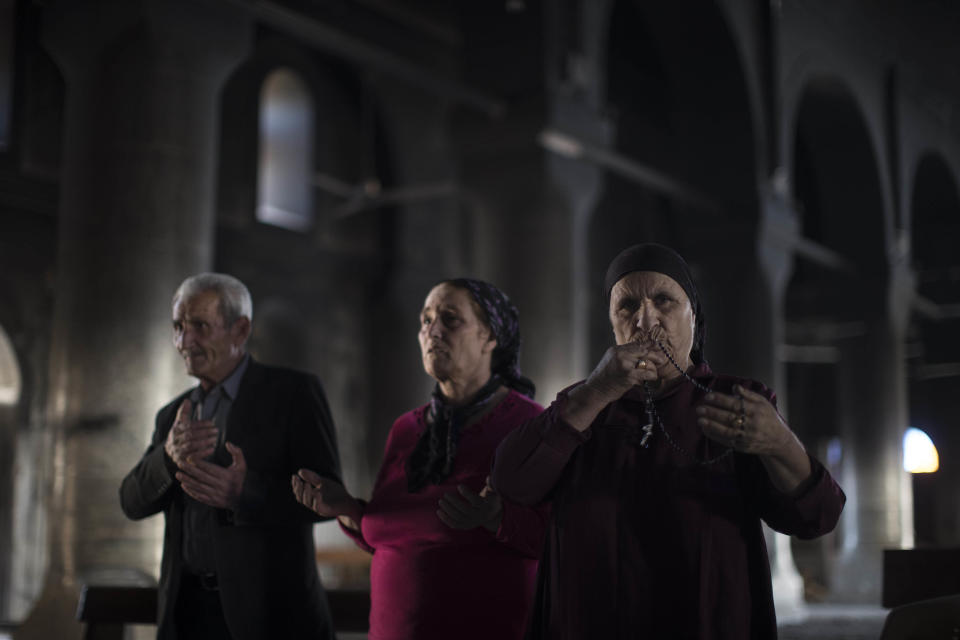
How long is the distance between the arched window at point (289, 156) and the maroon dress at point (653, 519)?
46.7 feet

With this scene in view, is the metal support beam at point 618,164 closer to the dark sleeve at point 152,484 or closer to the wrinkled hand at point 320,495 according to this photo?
the dark sleeve at point 152,484

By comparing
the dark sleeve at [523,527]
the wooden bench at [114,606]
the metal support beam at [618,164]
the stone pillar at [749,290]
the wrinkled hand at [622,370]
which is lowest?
the wooden bench at [114,606]

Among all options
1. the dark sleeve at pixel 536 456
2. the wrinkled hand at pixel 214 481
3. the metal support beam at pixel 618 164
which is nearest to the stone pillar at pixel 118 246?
the metal support beam at pixel 618 164

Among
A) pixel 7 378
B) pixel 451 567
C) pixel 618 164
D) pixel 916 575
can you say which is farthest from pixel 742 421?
pixel 7 378

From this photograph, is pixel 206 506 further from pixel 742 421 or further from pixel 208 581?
pixel 742 421

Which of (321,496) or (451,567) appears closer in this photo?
(451,567)

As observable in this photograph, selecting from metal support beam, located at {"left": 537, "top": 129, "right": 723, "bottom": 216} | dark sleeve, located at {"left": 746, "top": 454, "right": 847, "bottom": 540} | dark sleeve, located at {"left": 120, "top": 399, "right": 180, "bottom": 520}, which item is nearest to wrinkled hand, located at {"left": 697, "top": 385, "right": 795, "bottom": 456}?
dark sleeve, located at {"left": 746, "top": 454, "right": 847, "bottom": 540}

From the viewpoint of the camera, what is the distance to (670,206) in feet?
71.5

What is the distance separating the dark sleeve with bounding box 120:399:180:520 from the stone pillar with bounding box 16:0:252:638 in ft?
14.0

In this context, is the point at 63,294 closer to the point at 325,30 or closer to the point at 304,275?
the point at 325,30

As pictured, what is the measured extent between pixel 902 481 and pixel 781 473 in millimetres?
18867

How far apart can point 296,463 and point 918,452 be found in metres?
22.2

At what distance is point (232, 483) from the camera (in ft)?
11.1

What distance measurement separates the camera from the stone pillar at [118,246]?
7.71 m
